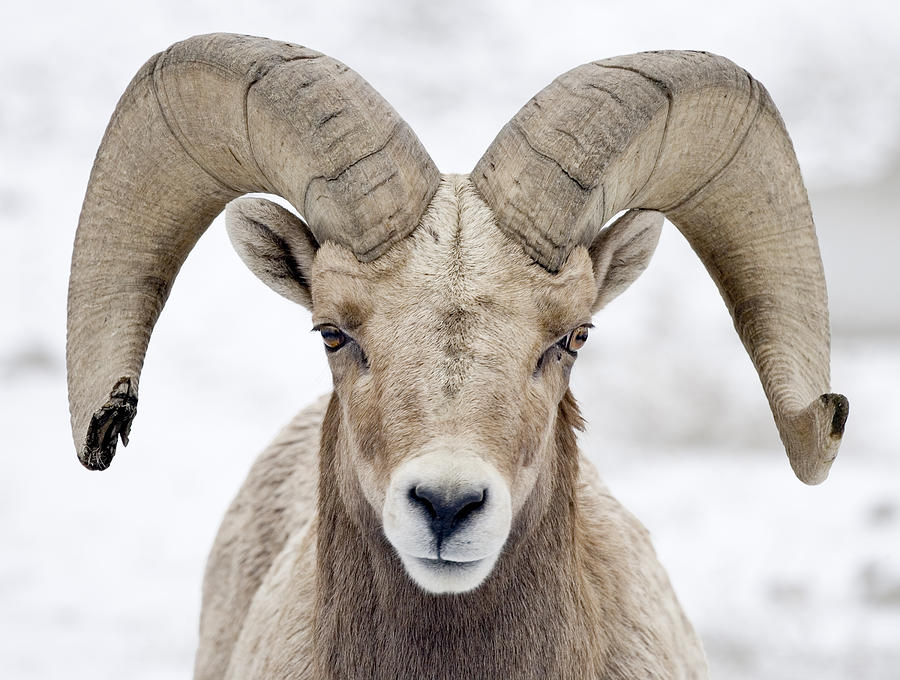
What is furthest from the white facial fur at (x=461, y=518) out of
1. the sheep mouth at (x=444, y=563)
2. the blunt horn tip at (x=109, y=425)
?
the blunt horn tip at (x=109, y=425)

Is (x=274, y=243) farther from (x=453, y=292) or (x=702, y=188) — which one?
(x=702, y=188)

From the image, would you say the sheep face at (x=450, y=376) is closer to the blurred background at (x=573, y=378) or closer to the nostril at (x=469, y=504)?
the nostril at (x=469, y=504)

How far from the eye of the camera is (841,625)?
9688mm

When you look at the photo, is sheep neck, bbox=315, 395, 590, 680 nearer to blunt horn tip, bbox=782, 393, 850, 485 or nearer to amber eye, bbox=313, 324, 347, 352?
amber eye, bbox=313, 324, 347, 352

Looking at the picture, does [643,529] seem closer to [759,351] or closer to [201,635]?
[759,351]

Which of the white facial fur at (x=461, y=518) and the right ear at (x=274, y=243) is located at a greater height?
the right ear at (x=274, y=243)

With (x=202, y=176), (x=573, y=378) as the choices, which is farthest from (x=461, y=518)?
(x=573, y=378)

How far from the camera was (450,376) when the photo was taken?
12.2ft

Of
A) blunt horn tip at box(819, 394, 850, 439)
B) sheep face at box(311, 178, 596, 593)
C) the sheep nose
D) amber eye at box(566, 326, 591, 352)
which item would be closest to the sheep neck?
sheep face at box(311, 178, 596, 593)

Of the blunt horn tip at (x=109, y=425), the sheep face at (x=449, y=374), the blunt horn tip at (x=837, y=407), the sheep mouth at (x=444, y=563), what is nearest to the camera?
the sheep face at (x=449, y=374)

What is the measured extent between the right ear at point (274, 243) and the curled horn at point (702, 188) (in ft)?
2.73

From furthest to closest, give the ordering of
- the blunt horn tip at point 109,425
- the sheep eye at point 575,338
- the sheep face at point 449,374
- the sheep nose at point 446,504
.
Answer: the blunt horn tip at point 109,425 < the sheep eye at point 575,338 < the sheep face at point 449,374 < the sheep nose at point 446,504

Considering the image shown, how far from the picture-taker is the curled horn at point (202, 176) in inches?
164

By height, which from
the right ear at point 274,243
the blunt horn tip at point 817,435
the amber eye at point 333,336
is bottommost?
the blunt horn tip at point 817,435
